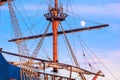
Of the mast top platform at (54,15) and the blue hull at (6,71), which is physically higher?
the mast top platform at (54,15)

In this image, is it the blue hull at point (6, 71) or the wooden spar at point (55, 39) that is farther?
the wooden spar at point (55, 39)

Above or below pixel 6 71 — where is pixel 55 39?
above

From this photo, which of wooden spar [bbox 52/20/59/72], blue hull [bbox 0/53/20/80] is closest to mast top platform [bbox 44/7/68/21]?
wooden spar [bbox 52/20/59/72]

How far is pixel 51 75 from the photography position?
40.5 m

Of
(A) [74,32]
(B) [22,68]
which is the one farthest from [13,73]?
(A) [74,32]

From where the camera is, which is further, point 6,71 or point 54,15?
point 54,15

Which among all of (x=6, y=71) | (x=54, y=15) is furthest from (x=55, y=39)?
(x=6, y=71)

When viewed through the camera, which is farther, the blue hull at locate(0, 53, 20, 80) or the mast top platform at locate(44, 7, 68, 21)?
the mast top platform at locate(44, 7, 68, 21)

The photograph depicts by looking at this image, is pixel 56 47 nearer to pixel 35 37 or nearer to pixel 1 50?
pixel 35 37

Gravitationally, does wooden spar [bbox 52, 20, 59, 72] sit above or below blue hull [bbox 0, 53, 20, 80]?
above

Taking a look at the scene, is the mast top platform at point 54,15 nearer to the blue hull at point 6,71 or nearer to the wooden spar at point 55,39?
the wooden spar at point 55,39

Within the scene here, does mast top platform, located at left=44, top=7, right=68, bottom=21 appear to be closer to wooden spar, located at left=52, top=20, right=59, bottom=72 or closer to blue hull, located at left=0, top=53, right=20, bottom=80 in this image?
wooden spar, located at left=52, top=20, right=59, bottom=72

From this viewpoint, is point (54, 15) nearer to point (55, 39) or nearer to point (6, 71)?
point (55, 39)

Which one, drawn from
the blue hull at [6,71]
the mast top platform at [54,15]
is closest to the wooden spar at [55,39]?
the mast top platform at [54,15]
